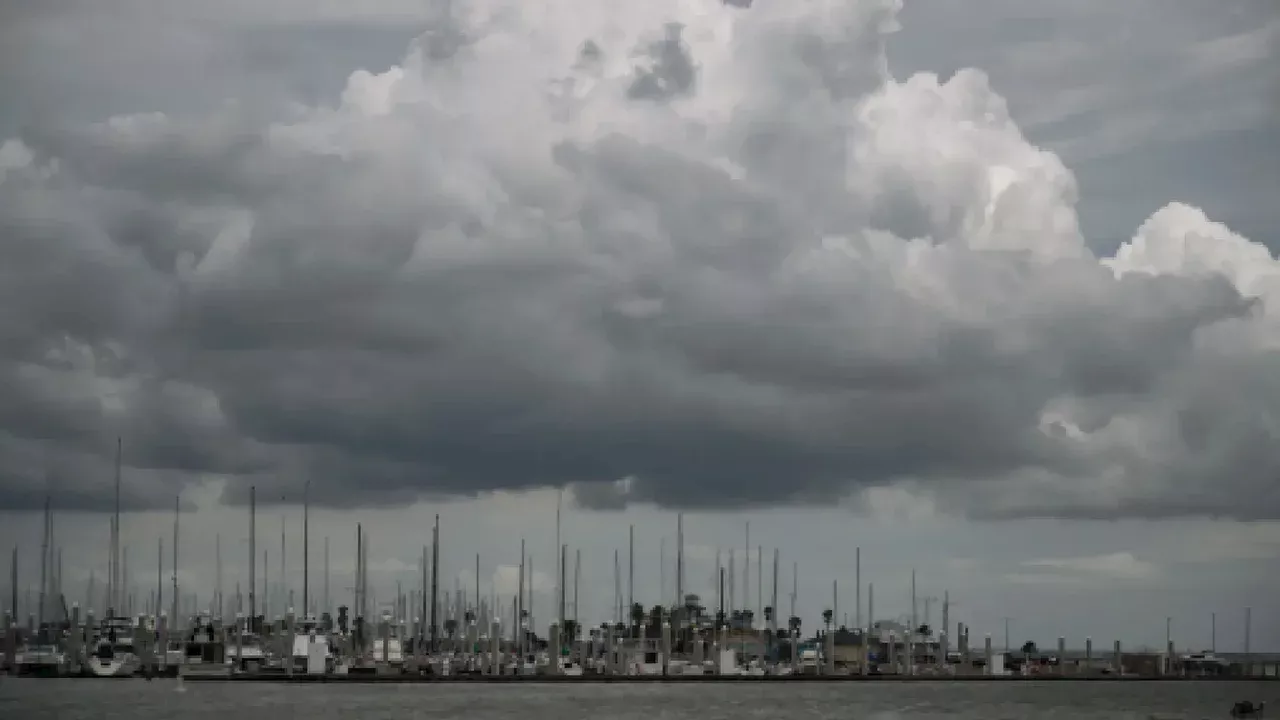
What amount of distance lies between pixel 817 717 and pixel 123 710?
57.6m

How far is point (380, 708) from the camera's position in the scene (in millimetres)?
162000

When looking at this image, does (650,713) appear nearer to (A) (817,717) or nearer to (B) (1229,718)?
(A) (817,717)

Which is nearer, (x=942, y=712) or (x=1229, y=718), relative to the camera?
(x=1229, y=718)

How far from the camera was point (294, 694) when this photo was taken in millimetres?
187875

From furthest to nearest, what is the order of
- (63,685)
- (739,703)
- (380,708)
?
(63,685), (739,703), (380,708)

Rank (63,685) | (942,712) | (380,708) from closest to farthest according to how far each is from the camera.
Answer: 1. (380,708)
2. (942,712)
3. (63,685)

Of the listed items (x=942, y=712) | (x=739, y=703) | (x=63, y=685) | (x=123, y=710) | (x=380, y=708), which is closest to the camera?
(x=123, y=710)

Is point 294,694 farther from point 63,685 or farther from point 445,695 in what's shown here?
point 63,685

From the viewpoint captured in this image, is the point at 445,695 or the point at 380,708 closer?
the point at 380,708

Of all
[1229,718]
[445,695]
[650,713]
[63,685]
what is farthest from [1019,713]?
[63,685]

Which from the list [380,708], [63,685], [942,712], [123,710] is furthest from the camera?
[63,685]

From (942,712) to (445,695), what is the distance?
53226 millimetres

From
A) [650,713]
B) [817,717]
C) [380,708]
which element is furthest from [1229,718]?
[380,708]

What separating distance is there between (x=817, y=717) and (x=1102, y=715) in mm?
33030
